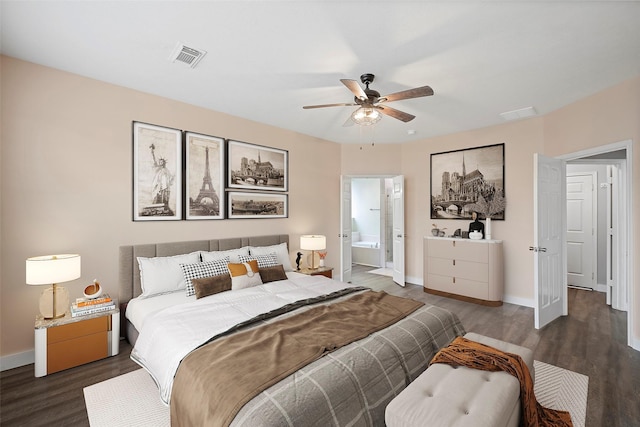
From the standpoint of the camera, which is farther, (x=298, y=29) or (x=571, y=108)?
(x=571, y=108)

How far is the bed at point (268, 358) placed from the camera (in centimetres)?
135

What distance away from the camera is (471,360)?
1.74 m

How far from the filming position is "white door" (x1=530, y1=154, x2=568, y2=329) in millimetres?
3492

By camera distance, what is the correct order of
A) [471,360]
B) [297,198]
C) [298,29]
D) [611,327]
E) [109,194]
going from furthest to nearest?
[297,198], [611,327], [109,194], [298,29], [471,360]

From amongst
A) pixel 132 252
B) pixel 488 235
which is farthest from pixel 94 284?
pixel 488 235

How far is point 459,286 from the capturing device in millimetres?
4668

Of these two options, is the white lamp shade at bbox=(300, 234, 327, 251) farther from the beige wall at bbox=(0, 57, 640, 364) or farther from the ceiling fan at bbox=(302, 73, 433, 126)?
the ceiling fan at bbox=(302, 73, 433, 126)

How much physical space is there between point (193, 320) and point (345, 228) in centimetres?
373

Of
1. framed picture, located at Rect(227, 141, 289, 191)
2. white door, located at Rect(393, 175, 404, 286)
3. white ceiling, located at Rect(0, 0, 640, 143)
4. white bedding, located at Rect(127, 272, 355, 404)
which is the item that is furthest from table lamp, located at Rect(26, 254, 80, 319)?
white door, located at Rect(393, 175, 404, 286)

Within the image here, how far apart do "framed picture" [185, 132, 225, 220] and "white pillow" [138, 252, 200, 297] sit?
686mm

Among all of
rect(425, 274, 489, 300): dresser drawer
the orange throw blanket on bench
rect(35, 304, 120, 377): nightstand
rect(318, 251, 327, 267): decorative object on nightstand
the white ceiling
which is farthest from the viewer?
rect(318, 251, 327, 267): decorative object on nightstand

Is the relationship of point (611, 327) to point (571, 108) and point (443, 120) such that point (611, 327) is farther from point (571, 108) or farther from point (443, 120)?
point (443, 120)

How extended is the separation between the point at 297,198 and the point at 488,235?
10.5 ft

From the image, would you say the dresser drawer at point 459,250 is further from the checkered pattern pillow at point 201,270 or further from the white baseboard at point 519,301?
Result: the checkered pattern pillow at point 201,270
